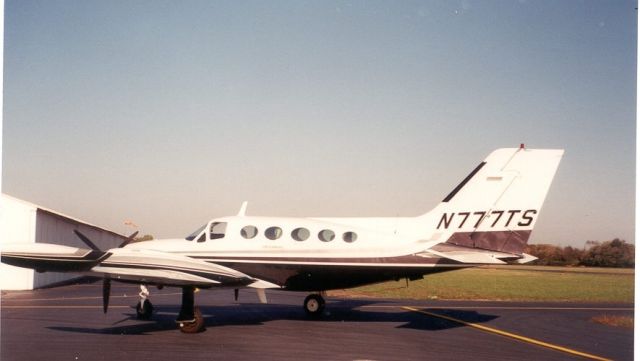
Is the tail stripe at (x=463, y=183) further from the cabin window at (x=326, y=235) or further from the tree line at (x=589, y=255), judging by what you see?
the tree line at (x=589, y=255)

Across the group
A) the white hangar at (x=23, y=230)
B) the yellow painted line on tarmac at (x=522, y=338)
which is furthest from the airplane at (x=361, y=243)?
the white hangar at (x=23, y=230)

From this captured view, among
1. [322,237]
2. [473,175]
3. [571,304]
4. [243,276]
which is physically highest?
[473,175]

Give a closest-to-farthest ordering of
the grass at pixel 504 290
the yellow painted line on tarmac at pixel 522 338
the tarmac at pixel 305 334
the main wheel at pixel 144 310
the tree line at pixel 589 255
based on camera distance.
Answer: the tarmac at pixel 305 334
the yellow painted line on tarmac at pixel 522 338
the main wheel at pixel 144 310
the grass at pixel 504 290
the tree line at pixel 589 255

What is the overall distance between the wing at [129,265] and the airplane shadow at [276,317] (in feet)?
4.68

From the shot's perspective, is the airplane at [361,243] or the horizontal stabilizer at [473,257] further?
the airplane at [361,243]

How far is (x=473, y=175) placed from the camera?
51.8 ft

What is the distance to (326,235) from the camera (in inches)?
629

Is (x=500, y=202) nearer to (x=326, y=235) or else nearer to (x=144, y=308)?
(x=326, y=235)

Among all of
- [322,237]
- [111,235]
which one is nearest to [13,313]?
[322,237]

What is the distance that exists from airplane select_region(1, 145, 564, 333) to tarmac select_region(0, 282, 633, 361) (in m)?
1.13

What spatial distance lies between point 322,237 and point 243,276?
2409 mm

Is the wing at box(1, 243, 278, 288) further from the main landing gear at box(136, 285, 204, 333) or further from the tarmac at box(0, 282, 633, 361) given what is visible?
the tarmac at box(0, 282, 633, 361)

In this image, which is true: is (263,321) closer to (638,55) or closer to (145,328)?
(145,328)

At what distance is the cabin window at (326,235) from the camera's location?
52.3ft
